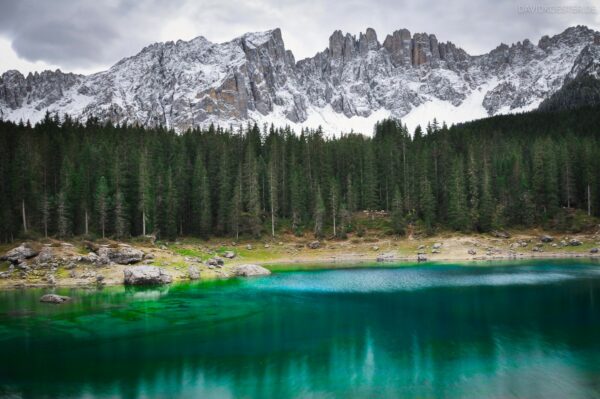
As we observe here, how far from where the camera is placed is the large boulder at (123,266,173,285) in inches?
1905

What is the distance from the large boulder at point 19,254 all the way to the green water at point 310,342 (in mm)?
9407

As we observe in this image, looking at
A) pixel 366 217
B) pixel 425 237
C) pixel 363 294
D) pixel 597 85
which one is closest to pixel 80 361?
pixel 363 294

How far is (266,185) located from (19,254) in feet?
190

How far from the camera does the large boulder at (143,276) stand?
4838 cm

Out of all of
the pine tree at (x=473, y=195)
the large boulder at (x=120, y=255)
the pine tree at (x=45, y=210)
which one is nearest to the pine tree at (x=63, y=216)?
the pine tree at (x=45, y=210)

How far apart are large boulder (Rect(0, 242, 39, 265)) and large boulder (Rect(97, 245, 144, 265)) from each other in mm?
7496

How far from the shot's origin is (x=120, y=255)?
5394 centimetres

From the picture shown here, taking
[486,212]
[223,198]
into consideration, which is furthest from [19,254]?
[486,212]

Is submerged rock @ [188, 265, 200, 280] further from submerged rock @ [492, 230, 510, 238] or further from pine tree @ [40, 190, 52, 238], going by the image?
submerged rock @ [492, 230, 510, 238]

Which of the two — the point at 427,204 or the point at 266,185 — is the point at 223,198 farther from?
the point at 427,204

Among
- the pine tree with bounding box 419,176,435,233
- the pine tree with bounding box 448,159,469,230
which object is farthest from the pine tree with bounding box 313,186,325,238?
the pine tree with bounding box 448,159,469,230

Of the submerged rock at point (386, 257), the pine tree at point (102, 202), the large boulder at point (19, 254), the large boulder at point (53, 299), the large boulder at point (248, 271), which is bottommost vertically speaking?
the submerged rock at point (386, 257)

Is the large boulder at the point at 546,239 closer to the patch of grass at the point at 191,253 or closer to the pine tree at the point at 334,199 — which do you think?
the pine tree at the point at 334,199

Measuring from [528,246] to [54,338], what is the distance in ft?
Result: 246
